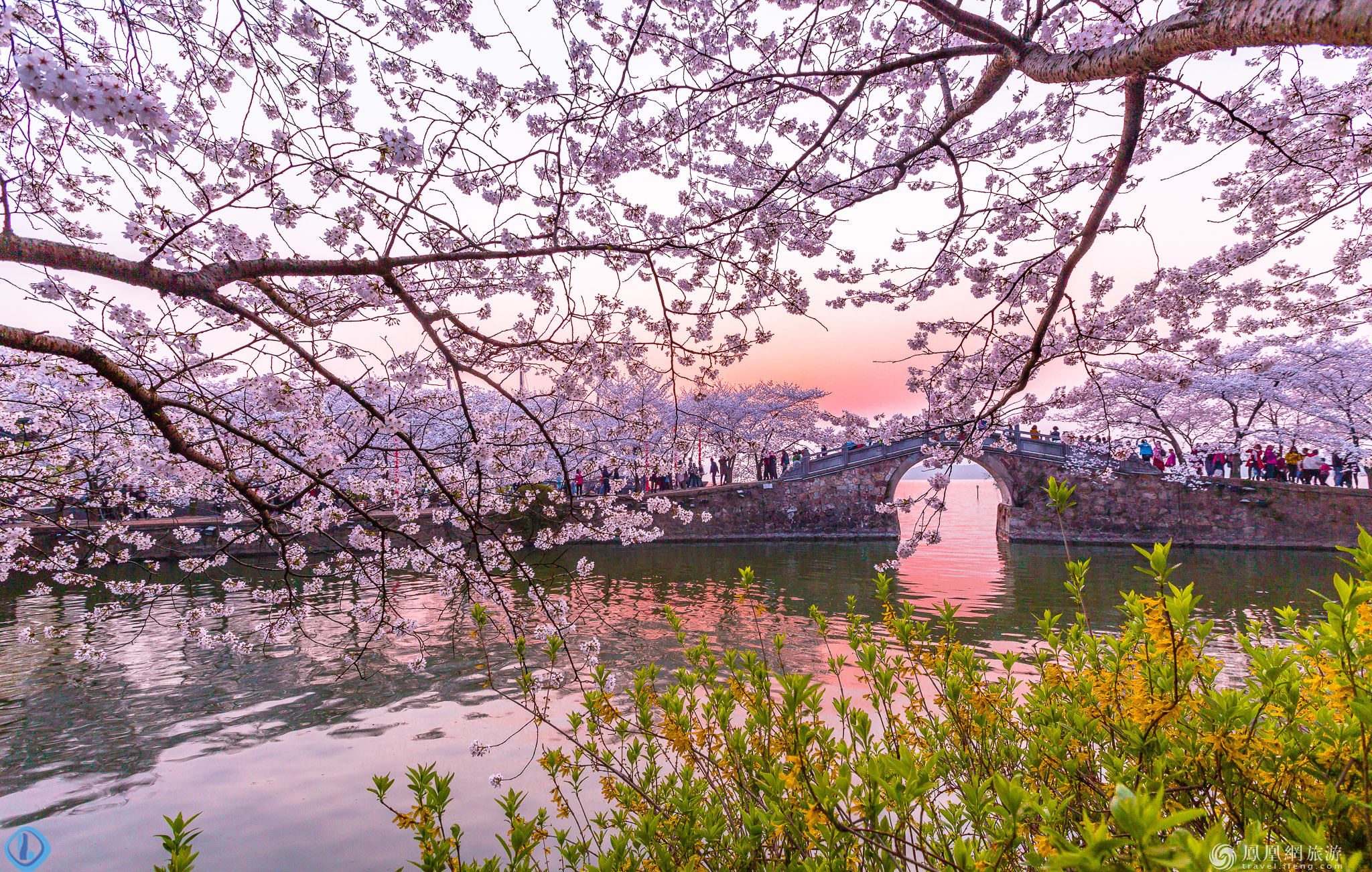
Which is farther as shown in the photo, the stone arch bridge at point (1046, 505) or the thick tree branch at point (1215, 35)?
the stone arch bridge at point (1046, 505)

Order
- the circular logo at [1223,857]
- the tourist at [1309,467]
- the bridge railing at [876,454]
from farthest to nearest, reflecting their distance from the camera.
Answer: the bridge railing at [876,454] → the tourist at [1309,467] → the circular logo at [1223,857]

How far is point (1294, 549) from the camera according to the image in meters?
20.8

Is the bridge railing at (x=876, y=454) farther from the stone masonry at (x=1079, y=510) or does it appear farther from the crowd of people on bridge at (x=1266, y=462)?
the crowd of people on bridge at (x=1266, y=462)

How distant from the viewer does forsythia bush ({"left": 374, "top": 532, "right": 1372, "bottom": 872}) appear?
128 centimetres

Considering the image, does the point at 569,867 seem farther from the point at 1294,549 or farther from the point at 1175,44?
the point at 1294,549

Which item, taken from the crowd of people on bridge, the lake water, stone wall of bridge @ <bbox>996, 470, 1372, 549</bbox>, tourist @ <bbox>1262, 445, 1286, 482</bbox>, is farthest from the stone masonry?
the lake water

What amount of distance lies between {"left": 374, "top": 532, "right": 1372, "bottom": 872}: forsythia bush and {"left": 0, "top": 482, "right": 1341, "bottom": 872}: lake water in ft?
1.89

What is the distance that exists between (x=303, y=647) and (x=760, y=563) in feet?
43.0

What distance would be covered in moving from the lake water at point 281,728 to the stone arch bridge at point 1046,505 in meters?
9.46

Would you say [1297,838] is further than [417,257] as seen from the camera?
No

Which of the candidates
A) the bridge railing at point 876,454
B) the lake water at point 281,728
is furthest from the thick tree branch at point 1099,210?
the bridge railing at point 876,454

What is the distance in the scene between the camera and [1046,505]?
2377 cm

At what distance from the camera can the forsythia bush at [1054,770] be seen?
1.28 m

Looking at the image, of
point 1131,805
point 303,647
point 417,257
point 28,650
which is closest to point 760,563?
point 303,647
